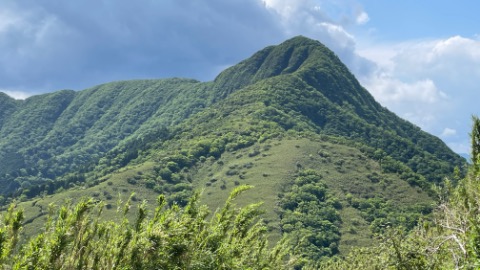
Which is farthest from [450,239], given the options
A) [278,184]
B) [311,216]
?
[278,184]

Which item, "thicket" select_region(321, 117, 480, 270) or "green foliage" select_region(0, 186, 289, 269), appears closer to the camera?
"green foliage" select_region(0, 186, 289, 269)

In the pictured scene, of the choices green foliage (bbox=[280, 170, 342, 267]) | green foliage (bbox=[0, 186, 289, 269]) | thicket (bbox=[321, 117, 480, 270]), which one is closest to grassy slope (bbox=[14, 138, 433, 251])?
green foliage (bbox=[280, 170, 342, 267])

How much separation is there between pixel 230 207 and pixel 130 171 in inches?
7163

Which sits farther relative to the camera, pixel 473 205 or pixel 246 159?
pixel 246 159

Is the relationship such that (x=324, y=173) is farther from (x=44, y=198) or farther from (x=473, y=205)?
(x=473, y=205)

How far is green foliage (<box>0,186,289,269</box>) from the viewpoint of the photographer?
10.1m

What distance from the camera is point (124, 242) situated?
422 inches

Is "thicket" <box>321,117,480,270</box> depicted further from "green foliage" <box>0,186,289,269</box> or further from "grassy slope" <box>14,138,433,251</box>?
"grassy slope" <box>14,138,433,251</box>

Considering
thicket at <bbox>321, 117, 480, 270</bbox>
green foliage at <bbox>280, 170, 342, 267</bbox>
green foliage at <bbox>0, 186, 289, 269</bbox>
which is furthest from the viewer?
green foliage at <bbox>280, 170, 342, 267</bbox>

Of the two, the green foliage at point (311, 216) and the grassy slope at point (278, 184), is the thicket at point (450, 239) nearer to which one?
the green foliage at point (311, 216)

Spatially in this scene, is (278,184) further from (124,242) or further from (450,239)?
(124,242)

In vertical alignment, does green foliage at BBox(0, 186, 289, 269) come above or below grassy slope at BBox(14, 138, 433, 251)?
below

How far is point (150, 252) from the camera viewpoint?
10766mm

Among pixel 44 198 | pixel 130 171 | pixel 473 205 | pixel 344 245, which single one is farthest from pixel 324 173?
pixel 473 205
